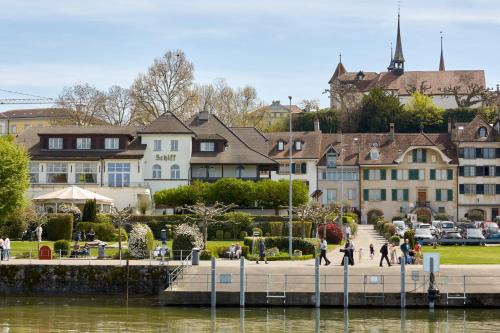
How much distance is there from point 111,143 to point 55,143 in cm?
507

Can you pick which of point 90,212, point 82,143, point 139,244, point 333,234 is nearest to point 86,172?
point 82,143

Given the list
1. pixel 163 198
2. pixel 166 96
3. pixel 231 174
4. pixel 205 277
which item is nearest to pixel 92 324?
pixel 205 277

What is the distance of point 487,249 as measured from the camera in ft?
227

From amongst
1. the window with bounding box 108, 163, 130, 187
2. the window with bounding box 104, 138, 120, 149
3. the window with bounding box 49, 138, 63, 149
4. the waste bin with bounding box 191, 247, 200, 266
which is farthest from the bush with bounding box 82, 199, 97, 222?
the waste bin with bounding box 191, 247, 200, 266

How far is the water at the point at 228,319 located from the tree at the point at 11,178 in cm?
2235

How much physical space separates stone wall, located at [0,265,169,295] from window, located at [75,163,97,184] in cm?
3708

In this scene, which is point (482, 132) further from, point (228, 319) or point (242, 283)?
point (228, 319)

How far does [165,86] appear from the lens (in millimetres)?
121438

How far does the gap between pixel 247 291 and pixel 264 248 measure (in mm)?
10638

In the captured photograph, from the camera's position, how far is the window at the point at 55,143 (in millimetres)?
92562

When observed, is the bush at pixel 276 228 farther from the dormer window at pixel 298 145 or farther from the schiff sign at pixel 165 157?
the dormer window at pixel 298 145

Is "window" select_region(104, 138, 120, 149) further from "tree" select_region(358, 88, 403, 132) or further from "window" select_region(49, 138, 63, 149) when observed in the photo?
"tree" select_region(358, 88, 403, 132)

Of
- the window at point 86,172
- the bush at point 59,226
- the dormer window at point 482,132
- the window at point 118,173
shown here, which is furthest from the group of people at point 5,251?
the dormer window at point 482,132

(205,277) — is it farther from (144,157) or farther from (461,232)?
(144,157)
